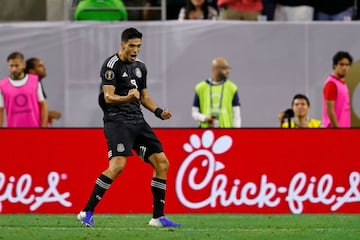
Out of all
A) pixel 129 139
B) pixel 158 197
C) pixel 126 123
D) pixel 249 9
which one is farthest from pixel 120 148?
pixel 249 9

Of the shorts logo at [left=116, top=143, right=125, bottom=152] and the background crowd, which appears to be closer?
the shorts logo at [left=116, top=143, right=125, bottom=152]

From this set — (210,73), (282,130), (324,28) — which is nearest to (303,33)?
(324,28)

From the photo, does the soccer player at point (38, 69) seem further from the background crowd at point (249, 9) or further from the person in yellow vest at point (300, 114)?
the person in yellow vest at point (300, 114)

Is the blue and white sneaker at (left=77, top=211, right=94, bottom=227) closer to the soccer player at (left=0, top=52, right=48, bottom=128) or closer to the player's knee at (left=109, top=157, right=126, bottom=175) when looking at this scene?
the player's knee at (left=109, top=157, right=126, bottom=175)

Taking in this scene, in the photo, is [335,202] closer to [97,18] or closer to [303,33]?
[303,33]

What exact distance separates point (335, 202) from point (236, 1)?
398 cm

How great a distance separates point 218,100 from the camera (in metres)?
17.3

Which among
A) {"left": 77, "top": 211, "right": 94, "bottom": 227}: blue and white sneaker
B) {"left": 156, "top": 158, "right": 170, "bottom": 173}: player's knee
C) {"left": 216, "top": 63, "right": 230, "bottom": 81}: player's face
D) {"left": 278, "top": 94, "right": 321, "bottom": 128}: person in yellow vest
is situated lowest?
{"left": 77, "top": 211, "right": 94, "bottom": 227}: blue and white sneaker

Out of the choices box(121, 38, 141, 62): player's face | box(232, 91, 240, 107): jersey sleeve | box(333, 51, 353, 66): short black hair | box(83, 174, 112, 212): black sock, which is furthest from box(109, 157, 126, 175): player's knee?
box(333, 51, 353, 66): short black hair

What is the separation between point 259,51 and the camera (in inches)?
730

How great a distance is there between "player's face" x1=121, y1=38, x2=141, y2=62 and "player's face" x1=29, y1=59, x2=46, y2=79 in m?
5.38

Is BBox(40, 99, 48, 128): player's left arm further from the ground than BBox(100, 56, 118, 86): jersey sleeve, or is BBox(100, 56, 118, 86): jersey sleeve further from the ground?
BBox(100, 56, 118, 86): jersey sleeve

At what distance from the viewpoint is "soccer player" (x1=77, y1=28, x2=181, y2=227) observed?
1253 cm

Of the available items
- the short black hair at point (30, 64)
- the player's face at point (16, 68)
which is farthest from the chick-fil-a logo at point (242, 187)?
the short black hair at point (30, 64)
